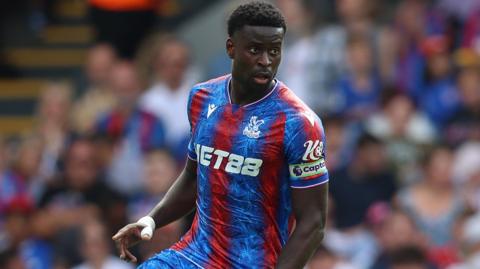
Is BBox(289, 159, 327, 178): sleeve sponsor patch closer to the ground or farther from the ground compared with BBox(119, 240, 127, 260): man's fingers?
farther from the ground

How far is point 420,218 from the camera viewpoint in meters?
10.8

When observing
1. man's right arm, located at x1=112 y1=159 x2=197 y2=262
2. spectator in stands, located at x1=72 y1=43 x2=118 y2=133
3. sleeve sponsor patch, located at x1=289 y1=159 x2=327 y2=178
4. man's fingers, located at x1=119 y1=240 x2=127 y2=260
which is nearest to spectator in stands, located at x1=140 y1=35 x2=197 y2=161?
spectator in stands, located at x1=72 y1=43 x2=118 y2=133

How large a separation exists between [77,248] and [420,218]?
→ 9.27ft

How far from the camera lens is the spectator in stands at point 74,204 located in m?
11.4

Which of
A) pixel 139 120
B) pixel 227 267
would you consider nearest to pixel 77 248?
pixel 139 120

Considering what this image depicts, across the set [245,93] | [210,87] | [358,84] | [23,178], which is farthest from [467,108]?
[245,93]

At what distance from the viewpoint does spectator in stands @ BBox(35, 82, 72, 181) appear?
12.8 metres

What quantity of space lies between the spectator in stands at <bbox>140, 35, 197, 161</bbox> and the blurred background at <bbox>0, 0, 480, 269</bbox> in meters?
0.01

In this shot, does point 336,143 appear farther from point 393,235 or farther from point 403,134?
point 393,235

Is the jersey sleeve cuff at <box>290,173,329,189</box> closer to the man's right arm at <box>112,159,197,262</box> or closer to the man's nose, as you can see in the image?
the man's nose

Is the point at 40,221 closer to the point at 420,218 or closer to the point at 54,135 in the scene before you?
the point at 54,135

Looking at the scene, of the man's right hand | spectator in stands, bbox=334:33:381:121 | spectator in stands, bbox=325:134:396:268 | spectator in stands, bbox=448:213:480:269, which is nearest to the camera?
the man's right hand

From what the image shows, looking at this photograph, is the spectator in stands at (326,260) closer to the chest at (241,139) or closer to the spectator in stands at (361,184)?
the spectator in stands at (361,184)

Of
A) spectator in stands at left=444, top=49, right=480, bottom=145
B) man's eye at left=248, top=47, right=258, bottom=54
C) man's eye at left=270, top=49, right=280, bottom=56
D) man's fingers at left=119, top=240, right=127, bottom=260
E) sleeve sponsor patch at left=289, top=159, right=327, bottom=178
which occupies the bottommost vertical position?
spectator in stands at left=444, top=49, right=480, bottom=145
